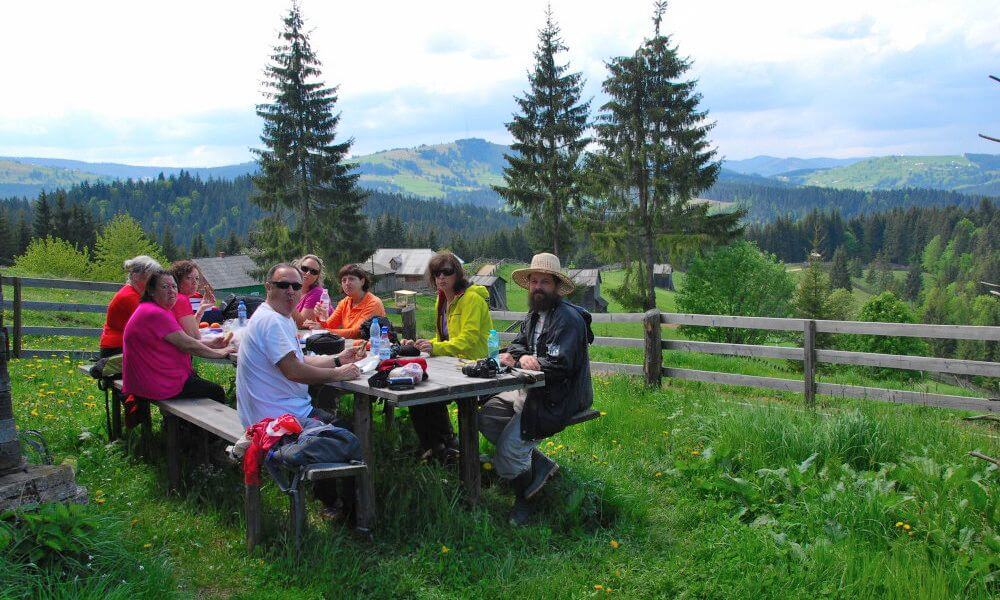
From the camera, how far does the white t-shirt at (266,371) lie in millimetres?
4125

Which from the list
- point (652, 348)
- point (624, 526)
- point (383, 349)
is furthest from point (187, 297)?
point (652, 348)

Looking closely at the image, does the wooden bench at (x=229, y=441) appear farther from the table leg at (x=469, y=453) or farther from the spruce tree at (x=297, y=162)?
the spruce tree at (x=297, y=162)

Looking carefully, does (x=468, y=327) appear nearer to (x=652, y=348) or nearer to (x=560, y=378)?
(x=560, y=378)

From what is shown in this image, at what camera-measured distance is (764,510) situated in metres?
4.62

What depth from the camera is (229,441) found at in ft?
14.4

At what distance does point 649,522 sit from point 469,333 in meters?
1.88

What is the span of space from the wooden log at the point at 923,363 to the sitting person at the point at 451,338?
4.09 metres

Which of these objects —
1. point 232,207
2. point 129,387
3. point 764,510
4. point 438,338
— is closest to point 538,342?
point 438,338

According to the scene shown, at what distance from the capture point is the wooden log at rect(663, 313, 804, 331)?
25.9ft

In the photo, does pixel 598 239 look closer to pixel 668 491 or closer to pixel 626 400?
pixel 626 400

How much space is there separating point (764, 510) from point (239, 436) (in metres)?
3.37

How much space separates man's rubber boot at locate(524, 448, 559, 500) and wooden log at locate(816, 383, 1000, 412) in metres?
4.10

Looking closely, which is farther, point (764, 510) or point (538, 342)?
point (538, 342)

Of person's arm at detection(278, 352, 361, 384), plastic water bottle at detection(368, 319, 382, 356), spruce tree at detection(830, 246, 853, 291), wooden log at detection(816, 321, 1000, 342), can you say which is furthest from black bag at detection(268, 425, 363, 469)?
spruce tree at detection(830, 246, 853, 291)
